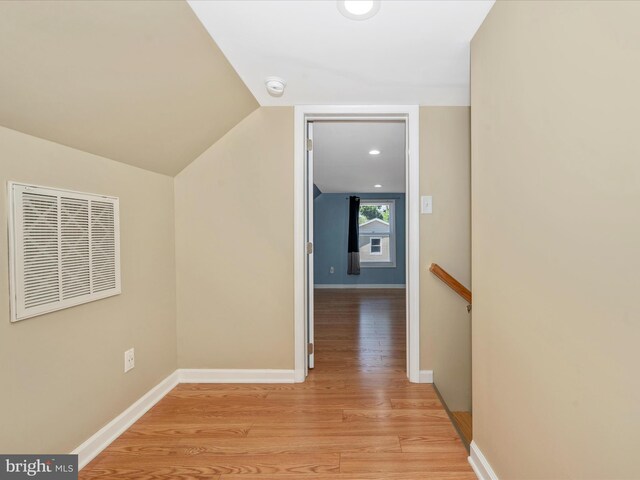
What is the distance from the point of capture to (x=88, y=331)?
151 cm

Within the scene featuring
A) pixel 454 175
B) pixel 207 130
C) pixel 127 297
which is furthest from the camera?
pixel 454 175

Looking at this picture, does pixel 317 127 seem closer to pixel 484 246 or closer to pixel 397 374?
pixel 484 246

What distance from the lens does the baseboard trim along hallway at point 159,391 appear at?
1.51 metres

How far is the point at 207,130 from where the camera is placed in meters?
2.05

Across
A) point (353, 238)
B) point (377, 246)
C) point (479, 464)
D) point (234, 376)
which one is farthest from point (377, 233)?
point (479, 464)

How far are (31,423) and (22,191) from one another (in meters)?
0.94

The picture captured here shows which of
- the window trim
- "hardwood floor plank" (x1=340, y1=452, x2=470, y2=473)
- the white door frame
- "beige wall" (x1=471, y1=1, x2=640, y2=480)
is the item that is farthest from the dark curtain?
"beige wall" (x1=471, y1=1, x2=640, y2=480)

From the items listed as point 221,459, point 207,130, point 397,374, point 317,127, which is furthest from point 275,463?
point 317,127

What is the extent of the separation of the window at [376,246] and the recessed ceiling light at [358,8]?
19.4 feet

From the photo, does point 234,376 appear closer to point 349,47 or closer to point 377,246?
point 349,47

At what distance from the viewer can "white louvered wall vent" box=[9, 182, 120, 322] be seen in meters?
1.18

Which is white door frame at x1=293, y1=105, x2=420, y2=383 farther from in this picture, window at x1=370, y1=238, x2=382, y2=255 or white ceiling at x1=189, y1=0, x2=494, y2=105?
window at x1=370, y1=238, x2=382, y2=255

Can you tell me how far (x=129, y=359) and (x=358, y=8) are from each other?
2.18 m

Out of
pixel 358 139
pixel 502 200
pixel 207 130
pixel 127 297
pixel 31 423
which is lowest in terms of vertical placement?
pixel 31 423
